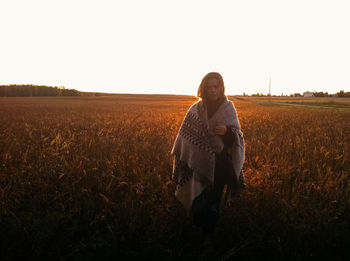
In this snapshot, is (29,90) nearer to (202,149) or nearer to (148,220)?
(148,220)

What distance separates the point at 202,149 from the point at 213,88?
0.70m

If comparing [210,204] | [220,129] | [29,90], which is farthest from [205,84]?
[29,90]

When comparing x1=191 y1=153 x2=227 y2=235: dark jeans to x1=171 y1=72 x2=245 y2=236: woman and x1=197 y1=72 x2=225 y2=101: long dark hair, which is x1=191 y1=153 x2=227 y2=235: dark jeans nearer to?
x1=171 y1=72 x2=245 y2=236: woman

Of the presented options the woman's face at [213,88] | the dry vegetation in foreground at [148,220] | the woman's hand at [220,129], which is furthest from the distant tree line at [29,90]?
the woman's hand at [220,129]

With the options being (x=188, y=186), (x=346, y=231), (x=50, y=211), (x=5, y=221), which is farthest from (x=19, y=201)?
(x=346, y=231)

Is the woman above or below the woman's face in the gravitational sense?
below

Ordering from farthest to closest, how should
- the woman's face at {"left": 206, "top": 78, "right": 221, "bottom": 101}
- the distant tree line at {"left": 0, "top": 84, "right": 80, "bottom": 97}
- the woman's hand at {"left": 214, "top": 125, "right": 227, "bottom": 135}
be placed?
the distant tree line at {"left": 0, "top": 84, "right": 80, "bottom": 97}
the woman's face at {"left": 206, "top": 78, "right": 221, "bottom": 101}
the woman's hand at {"left": 214, "top": 125, "right": 227, "bottom": 135}

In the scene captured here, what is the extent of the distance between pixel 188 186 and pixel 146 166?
166cm

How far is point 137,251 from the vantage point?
2.10 m

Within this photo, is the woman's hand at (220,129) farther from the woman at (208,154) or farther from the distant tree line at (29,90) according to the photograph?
the distant tree line at (29,90)

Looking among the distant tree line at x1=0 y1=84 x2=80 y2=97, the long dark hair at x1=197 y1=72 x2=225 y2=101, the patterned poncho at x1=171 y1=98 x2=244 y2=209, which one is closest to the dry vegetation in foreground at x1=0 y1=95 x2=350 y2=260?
the patterned poncho at x1=171 y1=98 x2=244 y2=209

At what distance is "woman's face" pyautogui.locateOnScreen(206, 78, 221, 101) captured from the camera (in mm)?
2117

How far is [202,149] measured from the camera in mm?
2197

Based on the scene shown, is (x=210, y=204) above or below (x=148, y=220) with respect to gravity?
above
